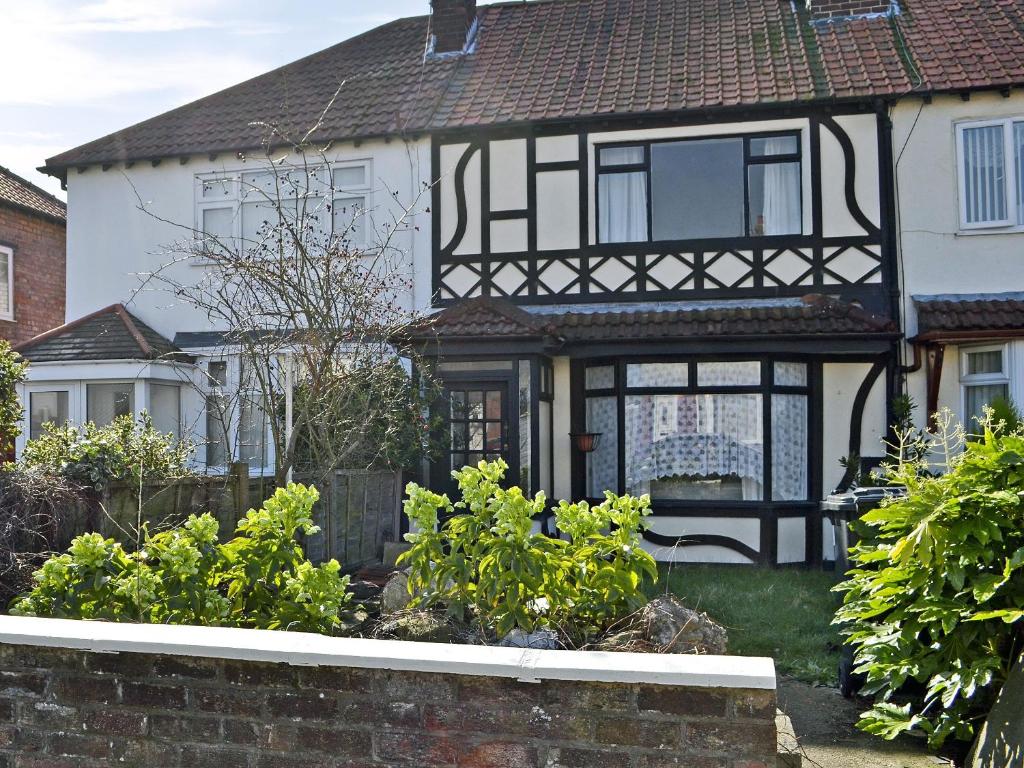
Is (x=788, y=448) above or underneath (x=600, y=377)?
underneath

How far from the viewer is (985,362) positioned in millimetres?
11508

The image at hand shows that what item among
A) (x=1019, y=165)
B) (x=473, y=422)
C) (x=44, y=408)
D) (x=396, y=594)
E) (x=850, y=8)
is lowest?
(x=396, y=594)

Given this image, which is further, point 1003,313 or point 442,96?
point 442,96

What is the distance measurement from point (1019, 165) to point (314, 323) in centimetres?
877

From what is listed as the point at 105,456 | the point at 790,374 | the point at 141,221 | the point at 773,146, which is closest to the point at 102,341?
the point at 141,221

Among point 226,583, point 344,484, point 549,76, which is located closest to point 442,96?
point 549,76

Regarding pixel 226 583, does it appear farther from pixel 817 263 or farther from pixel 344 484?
pixel 817 263

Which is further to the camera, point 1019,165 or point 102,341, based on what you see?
point 102,341

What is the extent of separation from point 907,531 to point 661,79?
367 inches

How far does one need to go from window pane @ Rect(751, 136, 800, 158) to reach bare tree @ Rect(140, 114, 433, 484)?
4285mm

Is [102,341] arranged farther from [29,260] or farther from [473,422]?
[29,260]

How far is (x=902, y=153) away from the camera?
38.9 ft

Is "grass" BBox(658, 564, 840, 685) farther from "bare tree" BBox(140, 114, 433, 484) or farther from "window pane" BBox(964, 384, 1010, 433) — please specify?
"bare tree" BBox(140, 114, 433, 484)

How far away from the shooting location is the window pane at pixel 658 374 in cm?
1185
